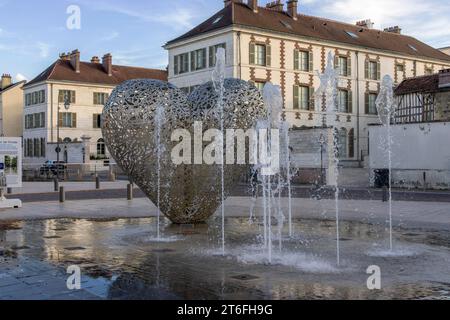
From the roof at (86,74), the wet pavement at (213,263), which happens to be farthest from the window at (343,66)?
the wet pavement at (213,263)

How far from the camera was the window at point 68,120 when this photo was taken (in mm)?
57438

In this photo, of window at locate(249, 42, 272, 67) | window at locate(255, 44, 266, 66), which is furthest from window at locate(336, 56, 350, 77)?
window at locate(255, 44, 266, 66)

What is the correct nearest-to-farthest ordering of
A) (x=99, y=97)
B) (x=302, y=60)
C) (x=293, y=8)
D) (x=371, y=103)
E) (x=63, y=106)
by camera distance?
(x=302, y=60), (x=293, y=8), (x=371, y=103), (x=63, y=106), (x=99, y=97)

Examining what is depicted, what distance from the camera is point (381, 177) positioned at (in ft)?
97.3

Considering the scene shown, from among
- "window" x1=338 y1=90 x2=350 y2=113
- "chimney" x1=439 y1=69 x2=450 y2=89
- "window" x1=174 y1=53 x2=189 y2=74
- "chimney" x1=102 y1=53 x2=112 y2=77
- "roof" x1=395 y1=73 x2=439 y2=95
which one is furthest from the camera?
"chimney" x1=102 y1=53 x2=112 y2=77

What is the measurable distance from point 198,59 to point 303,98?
8.34 metres

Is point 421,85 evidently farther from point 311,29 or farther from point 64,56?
point 64,56

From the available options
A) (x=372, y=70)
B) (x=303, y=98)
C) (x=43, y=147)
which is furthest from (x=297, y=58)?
(x=43, y=147)

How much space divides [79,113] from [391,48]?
31.5 meters

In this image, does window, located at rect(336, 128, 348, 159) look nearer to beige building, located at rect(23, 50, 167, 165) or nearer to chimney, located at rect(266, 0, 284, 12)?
chimney, located at rect(266, 0, 284, 12)

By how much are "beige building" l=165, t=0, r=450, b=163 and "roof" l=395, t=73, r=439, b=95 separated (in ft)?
26.5

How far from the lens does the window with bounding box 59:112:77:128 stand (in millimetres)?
57438

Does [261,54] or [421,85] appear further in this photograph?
[261,54]

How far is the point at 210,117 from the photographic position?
40.4 ft
